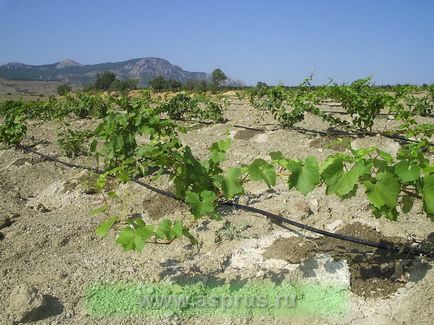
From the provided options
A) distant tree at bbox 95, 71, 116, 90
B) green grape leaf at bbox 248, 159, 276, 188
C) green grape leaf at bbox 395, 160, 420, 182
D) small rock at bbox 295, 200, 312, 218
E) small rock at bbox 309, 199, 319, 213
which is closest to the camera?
green grape leaf at bbox 395, 160, 420, 182

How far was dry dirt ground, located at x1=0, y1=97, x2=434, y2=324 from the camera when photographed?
275 cm

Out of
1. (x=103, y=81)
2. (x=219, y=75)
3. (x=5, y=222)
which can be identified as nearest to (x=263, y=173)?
(x=5, y=222)

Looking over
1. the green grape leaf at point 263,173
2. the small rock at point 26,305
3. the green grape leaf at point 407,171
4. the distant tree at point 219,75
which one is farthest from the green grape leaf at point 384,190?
the distant tree at point 219,75

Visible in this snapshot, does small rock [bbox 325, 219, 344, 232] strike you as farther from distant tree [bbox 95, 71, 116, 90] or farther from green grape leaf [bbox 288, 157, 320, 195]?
distant tree [bbox 95, 71, 116, 90]

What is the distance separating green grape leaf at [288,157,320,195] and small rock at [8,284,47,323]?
179 centimetres

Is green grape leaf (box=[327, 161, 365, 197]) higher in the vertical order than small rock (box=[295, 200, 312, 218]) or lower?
higher

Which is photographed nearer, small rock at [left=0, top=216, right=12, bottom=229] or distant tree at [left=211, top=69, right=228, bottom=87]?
small rock at [left=0, top=216, right=12, bottom=229]

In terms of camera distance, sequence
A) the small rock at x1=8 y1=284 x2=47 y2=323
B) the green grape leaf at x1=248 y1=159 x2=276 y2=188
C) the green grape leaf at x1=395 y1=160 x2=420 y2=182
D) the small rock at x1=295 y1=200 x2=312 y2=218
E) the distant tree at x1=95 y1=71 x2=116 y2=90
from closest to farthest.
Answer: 1. the green grape leaf at x1=395 y1=160 x2=420 y2=182
2. the green grape leaf at x1=248 y1=159 x2=276 y2=188
3. the small rock at x1=8 y1=284 x2=47 y2=323
4. the small rock at x1=295 y1=200 x2=312 y2=218
5. the distant tree at x1=95 y1=71 x2=116 y2=90

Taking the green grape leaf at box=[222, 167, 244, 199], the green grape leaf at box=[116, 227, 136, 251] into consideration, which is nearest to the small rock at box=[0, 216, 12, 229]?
the green grape leaf at box=[116, 227, 136, 251]

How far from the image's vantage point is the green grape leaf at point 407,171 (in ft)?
7.16

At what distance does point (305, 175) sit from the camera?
7.50 ft

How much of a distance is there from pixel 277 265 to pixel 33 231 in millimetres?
2334

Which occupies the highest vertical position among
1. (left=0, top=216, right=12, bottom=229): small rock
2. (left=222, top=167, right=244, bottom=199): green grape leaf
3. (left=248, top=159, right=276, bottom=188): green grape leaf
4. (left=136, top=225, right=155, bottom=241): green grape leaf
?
(left=248, top=159, right=276, bottom=188): green grape leaf

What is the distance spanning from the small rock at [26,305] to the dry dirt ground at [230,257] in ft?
0.05
